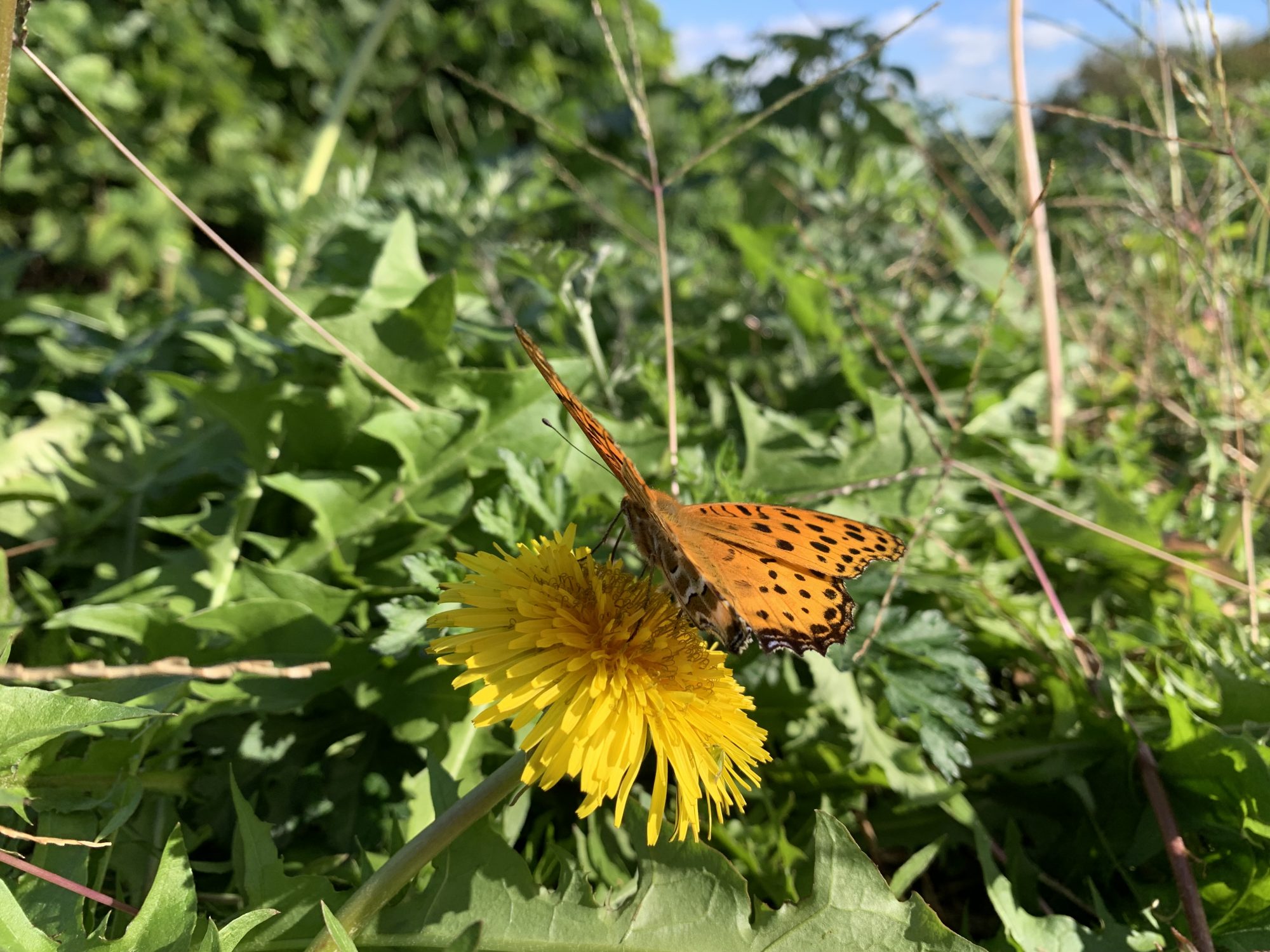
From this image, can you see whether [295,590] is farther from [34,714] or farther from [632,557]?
[632,557]

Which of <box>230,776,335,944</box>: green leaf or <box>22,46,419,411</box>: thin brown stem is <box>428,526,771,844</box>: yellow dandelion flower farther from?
<box>22,46,419,411</box>: thin brown stem

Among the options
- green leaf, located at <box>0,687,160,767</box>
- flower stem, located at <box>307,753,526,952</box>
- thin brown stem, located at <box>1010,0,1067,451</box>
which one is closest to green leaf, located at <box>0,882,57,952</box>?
green leaf, located at <box>0,687,160,767</box>

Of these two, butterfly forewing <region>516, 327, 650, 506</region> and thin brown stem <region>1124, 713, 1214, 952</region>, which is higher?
butterfly forewing <region>516, 327, 650, 506</region>

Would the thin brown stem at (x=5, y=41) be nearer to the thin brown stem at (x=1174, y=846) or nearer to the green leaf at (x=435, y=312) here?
the green leaf at (x=435, y=312)

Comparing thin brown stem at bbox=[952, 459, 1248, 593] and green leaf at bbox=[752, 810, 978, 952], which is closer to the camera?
green leaf at bbox=[752, 810, 978, 952]

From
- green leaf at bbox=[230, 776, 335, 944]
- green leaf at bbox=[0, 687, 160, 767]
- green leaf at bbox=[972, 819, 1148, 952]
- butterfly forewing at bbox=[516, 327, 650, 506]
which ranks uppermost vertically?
butterfly forewing at bbox=[516, 327, 650, 506]

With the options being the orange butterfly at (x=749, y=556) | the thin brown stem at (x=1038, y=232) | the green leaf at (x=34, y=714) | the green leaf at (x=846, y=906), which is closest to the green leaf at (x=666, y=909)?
the green leaf at (x=846, y=906)

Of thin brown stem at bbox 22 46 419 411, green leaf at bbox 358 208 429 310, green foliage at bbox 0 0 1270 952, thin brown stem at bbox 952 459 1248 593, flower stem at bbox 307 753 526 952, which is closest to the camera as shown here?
flower stem at bbox 307 753 526 952
